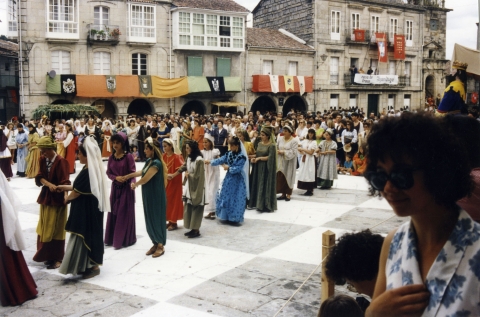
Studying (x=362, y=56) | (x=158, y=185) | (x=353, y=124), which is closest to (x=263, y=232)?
(x=158, y=185)

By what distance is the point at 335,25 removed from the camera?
112 feet

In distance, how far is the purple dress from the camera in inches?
274

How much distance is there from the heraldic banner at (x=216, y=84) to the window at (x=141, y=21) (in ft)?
13.2

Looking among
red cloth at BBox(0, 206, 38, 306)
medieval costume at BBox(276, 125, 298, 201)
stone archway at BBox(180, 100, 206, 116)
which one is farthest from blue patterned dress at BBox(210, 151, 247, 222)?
stone archway at BBox(180, 100, 206, 116)

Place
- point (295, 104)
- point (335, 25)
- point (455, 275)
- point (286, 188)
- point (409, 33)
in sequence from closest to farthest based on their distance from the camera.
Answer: point (455, 275) < point (286, 188) < point (295, 104) < point (335, 25) < point (409, 33)

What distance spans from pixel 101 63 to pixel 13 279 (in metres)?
22.9

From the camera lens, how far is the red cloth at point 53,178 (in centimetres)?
612

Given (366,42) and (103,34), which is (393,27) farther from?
(103,34)

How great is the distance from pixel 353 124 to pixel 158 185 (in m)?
9.30

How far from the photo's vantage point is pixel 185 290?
17.9 ft

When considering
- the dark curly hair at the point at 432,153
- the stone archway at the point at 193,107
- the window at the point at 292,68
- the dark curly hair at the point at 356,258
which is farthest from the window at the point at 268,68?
the dark curly hair at the point at 432,153

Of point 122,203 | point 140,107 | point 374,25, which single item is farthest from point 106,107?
point 122,203

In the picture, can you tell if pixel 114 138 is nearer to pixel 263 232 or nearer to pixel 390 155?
pixel 263 232

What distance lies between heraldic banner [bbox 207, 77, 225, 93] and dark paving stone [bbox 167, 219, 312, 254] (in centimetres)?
2078
